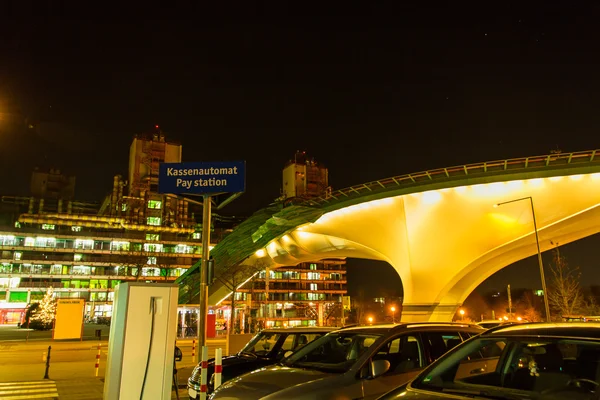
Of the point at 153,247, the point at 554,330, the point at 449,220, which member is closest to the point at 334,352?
the point at 554,330

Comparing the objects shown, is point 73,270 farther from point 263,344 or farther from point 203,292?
point 263,344

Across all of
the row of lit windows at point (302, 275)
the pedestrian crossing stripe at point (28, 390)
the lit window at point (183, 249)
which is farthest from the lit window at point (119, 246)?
the pedestrian crossing stripe at point (28, 390)

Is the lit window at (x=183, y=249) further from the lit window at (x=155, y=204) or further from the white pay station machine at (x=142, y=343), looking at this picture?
the white pay station machine at (x=142, y=343)

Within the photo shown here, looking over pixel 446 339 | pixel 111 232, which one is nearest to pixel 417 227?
pixel 446 339

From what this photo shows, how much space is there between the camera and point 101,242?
87.9 metres

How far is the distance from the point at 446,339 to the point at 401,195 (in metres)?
28.5

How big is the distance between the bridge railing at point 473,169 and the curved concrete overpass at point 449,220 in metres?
0.06

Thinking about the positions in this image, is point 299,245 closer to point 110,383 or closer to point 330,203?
point 330,203

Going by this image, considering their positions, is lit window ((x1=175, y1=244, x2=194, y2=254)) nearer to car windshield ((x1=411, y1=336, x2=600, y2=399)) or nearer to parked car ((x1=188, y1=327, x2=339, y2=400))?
parked car ((x1=188, y1=327, x2=339, y2=400))

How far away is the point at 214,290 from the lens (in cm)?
5688

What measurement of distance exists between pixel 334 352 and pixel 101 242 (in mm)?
89227

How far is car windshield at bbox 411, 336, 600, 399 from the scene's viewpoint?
3.48 m

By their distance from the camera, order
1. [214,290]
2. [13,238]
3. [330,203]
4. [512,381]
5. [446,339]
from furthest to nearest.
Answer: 1. [13,238]
2. [214,290]
3. [330,203]
4. [446,339]
5. [512,381]

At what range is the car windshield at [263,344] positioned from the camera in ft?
34.9
